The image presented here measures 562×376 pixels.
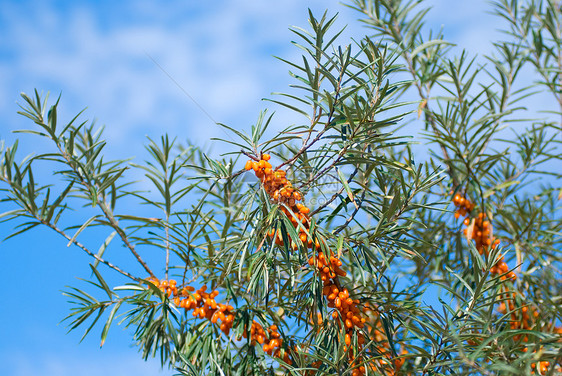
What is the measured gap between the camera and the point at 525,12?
2.02 m

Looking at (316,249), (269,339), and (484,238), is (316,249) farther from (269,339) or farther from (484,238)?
(484,238)

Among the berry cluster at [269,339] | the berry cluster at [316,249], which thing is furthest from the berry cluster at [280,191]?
the berry cluster at [269,339]

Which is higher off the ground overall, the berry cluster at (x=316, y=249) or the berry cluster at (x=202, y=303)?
the berry cluster at (x=316, y=249)

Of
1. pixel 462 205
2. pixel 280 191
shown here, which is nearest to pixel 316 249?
pixel 280 191

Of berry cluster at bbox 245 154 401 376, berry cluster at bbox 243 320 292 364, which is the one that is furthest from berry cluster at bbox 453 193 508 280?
berry cluster at bbox 243 320 292 364

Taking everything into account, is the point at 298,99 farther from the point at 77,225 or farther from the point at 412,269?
the point at 412,269

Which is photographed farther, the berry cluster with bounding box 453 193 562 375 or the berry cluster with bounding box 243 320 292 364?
the berry cluster with bounding box 453 193 562 375

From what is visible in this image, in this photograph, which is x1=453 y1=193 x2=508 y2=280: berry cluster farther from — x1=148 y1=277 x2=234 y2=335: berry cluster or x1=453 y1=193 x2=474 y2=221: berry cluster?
x1=148 y1=277 x2=234 y2=335: berry cluster

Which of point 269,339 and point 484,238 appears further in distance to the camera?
point 484,238

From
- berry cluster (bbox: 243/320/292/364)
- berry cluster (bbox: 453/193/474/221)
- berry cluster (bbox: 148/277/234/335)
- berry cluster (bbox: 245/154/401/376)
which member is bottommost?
berry cluster (bbox: 243/320/292/364)

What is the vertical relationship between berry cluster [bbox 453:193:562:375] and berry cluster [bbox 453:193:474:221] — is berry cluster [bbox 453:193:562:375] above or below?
below

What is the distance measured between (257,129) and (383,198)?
0.36 m

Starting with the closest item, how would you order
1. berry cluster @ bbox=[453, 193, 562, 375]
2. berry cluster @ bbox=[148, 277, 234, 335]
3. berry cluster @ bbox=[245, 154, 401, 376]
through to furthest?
1. berry cluster @ bbox=[245, 154, 401, 376]
2. berry cluster @ bbox=[148, 277, 234, 335]
3. berry cluster @ bbox=[453, 193, 562, 375]

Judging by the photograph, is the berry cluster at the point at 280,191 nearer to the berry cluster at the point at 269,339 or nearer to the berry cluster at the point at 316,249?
the berry cluster at the point at 316,249
